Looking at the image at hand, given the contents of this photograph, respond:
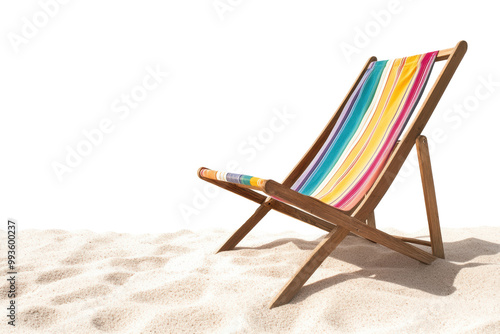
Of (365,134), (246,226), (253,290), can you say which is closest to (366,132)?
(365,134)

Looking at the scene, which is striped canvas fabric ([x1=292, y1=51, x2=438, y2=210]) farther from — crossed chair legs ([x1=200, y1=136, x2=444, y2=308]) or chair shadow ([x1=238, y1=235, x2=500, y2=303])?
chair shadow ([x1=238, y1=235, x2=500, y2=303])

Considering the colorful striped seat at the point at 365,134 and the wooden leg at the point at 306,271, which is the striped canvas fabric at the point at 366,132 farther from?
the wooden leg at the point at 306,271

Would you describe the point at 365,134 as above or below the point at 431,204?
above

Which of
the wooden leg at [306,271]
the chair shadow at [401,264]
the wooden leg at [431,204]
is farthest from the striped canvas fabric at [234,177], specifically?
the wooden leg at [431,204]

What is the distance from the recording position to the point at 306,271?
2.17m

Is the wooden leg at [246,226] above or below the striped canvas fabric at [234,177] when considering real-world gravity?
below

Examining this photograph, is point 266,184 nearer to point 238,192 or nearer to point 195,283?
point 195,283

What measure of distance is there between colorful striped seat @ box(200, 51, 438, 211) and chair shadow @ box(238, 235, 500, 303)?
14.8 inches

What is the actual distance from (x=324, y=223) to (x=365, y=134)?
616mm

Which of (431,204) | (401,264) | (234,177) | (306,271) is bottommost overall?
(401,264)

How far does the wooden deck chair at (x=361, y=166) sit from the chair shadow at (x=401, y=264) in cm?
9

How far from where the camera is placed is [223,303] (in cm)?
205

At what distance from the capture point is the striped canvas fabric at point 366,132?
2504 mm

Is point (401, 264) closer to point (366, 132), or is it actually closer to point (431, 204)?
point (431, 204)
